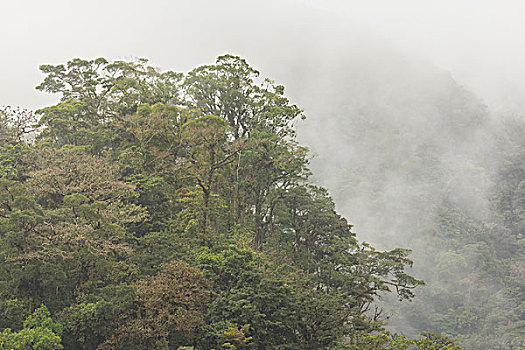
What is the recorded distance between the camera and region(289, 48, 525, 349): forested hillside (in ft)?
144


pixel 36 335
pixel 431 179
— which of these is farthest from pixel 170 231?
pixel 431 179

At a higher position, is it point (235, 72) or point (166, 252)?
point (235, 72)

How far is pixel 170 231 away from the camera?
17.5 m

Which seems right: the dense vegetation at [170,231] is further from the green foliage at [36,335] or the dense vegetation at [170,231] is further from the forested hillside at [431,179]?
the forested hillside at [431,179]

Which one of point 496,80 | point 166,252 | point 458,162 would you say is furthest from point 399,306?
point 496,80

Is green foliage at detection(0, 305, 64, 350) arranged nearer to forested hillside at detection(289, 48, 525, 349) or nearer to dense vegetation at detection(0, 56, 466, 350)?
dense vegetation at detection(0, 56, 466, 350)

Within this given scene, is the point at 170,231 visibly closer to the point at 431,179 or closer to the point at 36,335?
the point at 36,335

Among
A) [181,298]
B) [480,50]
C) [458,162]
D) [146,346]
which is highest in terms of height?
[480,50]

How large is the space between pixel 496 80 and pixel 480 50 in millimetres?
19020

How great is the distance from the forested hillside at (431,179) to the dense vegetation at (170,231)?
64.2 feet

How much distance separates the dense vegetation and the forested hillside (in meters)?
19.6

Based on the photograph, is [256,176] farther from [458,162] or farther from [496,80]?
[496,80]

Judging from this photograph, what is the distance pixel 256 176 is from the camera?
22.3 metres

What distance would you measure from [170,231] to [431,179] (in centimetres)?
5649
